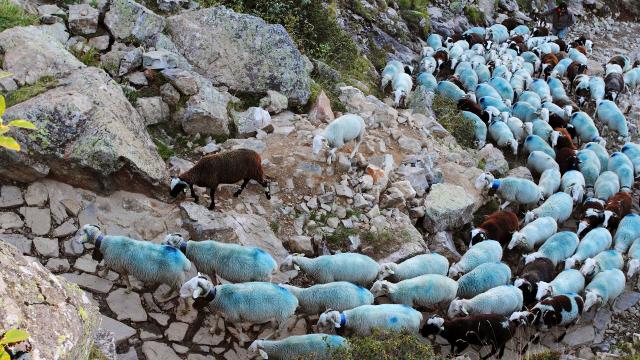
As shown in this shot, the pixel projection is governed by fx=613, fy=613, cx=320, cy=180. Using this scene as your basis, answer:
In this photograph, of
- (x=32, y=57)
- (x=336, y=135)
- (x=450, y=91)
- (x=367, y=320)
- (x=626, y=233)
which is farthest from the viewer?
(x=450, y=91)

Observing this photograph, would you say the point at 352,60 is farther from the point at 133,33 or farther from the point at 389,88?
the point at 133,33

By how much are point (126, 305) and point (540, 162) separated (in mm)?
8462

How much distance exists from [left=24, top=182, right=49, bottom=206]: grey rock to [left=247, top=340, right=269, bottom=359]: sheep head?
303cm

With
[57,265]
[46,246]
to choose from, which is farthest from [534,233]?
[46,246]

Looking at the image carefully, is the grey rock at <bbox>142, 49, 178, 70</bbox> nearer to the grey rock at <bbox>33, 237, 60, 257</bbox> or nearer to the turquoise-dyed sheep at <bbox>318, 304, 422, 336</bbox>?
the grey rock at <bbox>33, 237, 60, 257</bbox>

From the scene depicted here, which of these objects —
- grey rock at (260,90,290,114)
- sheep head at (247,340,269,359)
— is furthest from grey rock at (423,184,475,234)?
sheep head at (247,340,269,359)

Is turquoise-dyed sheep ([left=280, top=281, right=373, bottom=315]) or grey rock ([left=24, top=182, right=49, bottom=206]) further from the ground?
grey rock ([left=24, top=182, right=49, bottom=206])

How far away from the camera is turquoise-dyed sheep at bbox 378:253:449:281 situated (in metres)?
7.94

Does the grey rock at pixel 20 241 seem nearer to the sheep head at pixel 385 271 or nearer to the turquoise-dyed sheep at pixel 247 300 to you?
the turquoise-dyed sheep at pixel 247 300

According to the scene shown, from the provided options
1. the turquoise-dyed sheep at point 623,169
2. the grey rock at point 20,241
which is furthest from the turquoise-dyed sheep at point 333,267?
the turquoise-dyed sheep at point 623,169

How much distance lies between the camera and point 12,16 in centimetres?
880

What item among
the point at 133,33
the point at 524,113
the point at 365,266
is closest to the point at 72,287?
the point at 365,266

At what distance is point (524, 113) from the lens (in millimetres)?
13562

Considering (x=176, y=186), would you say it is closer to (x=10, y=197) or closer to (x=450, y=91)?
(x=10, y=197)
